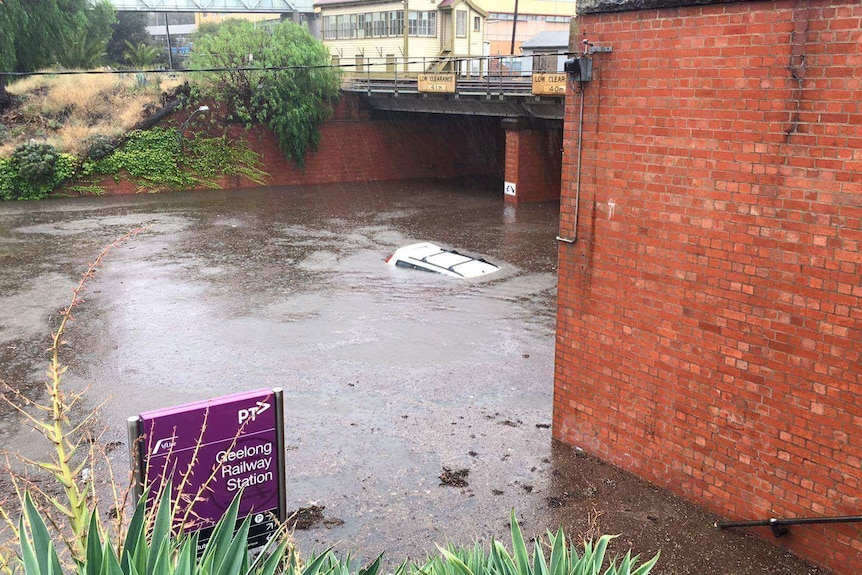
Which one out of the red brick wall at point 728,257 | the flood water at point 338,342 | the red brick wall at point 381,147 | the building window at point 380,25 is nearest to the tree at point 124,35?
the building window at point 380,25

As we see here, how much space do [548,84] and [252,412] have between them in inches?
837

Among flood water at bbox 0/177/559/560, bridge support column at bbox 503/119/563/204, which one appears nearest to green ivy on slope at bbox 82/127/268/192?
flood water at bbox 0/177/559/560

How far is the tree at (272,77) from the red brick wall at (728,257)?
28.1 metres

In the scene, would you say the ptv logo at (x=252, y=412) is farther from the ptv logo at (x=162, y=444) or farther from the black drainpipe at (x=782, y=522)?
the black drainpipe at (x=782, y=522)

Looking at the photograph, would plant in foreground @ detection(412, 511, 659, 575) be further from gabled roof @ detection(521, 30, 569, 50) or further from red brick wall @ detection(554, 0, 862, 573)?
gabled roof @ detection(521, 30, 569, 50)

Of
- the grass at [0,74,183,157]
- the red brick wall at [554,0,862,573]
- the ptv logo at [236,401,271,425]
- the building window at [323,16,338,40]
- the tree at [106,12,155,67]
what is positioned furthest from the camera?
the tree at [106,12,155,67]

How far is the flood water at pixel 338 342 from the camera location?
8.74 metres

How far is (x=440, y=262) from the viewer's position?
1923 cm

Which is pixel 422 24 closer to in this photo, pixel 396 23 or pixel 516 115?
pixel 396 23

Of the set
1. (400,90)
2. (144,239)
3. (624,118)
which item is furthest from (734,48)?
(400,90)

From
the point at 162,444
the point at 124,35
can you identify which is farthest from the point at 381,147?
the point at 124,35

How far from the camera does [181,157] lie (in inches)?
1353

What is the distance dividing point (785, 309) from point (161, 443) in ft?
17.0

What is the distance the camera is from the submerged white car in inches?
742
